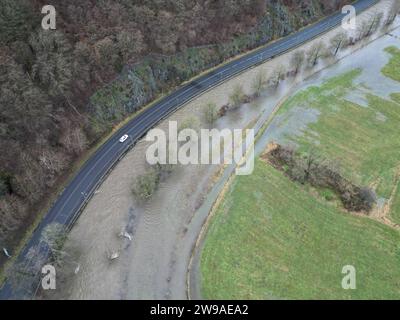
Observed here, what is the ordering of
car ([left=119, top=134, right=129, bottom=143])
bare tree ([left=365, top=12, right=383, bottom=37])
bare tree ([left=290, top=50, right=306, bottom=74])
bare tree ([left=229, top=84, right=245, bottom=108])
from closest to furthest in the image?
car ([left=119, top=134, right=129, bottom=143]) → bare tree ([left=229, top=84, right=245, bottom=108]) → bare tree ([left=290, top=50, right=306, bottom=74]) → bare tree ([left=365, top=12, right=383, bottom=37])

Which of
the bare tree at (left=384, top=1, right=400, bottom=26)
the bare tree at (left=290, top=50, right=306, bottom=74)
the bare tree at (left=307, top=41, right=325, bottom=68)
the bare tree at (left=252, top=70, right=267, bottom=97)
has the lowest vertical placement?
the bare tree at (left=252, top=70, right=267, bottom=97)

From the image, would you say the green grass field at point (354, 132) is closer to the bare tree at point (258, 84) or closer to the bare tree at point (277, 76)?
the bare tree at point (277, 76)

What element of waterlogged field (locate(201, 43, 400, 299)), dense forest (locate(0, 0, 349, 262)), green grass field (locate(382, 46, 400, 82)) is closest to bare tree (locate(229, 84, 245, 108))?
waterlogged field (locate(201, 43, 400, 299))

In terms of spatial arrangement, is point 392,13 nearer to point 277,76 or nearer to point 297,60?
point 297,60

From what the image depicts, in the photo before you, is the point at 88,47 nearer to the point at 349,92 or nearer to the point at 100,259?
the point at 100,259

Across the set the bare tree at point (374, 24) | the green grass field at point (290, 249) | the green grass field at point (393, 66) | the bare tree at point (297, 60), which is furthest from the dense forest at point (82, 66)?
the green grass field at point (393, 66)

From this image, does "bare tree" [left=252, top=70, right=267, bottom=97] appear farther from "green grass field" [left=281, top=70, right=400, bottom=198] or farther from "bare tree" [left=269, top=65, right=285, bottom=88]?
"green grass field" [left=281, top=70, right=400, bottom=198]
